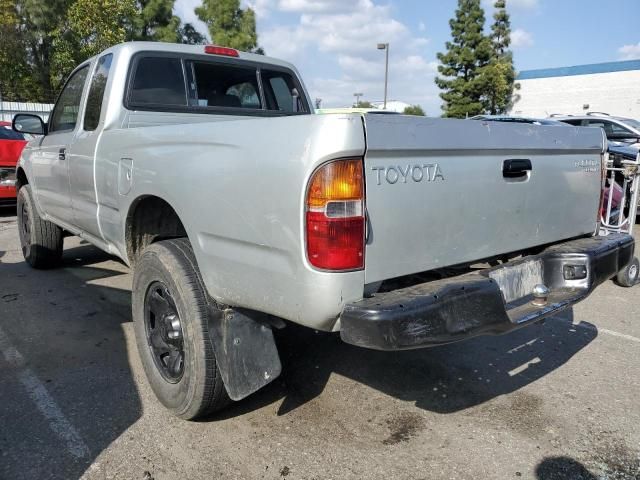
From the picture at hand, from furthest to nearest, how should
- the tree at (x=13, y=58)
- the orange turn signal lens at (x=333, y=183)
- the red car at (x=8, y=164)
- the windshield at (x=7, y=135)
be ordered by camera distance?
the tree at (x=13, y=58) < the windshield at (x=7, y=135) < the red car at (x=8, y=164) < the orange turn signal lens at (x=333, y=183)

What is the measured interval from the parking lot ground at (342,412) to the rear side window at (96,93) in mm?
1565

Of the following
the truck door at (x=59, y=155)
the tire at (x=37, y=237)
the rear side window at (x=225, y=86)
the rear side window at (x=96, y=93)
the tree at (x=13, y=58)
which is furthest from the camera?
the tree at (x=13, y=58)

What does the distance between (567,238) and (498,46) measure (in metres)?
38.5

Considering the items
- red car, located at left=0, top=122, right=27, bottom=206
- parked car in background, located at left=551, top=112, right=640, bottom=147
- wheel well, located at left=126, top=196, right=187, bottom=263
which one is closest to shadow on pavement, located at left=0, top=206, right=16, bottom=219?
red car, located at left=0, top=122, right=27, bottom=206

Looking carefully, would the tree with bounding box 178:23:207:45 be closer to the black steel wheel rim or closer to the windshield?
the windshield

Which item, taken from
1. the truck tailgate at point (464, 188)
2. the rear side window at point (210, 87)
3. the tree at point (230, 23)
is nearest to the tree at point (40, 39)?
the tree at point (230, 23)

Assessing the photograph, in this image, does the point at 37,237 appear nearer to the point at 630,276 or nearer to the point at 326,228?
the point at 326,228

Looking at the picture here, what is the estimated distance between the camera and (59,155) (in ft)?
14.4

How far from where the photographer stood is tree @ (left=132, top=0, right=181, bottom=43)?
111ft

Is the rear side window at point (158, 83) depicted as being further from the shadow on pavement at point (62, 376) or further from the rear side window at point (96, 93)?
the shadow on pavement at point (62, 376)

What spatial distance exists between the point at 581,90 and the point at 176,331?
3749 centimetres

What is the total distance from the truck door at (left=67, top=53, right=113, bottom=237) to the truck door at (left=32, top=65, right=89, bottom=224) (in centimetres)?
19

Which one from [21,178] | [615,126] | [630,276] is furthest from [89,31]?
[630,276]

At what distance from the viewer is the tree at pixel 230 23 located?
1286 inches
